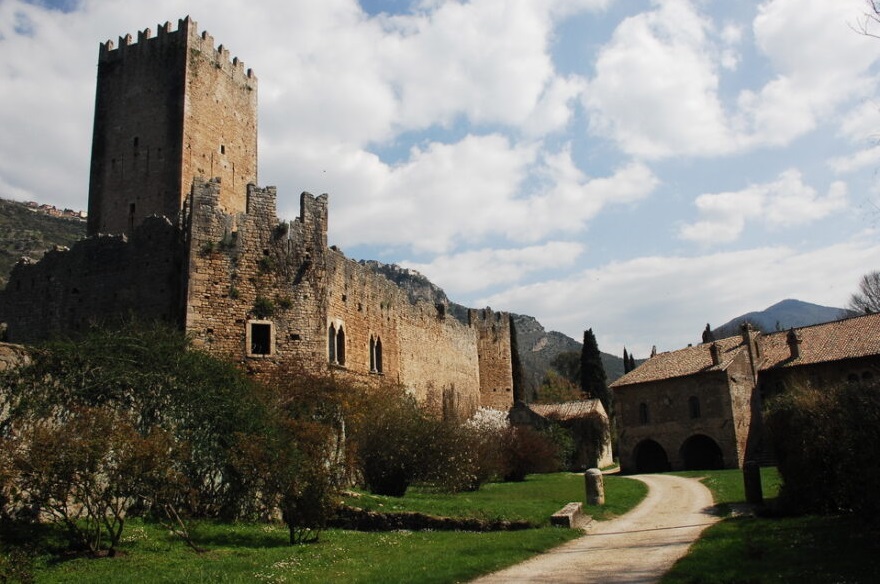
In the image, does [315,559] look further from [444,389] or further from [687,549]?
[444,389]

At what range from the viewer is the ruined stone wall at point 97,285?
72.7ft

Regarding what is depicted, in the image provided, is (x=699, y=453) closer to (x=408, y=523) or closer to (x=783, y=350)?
(x=783, y=350)

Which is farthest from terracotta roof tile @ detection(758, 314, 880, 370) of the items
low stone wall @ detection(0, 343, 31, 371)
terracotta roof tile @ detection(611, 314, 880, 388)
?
low stone wall @ detection(0, 343, 31, 371)

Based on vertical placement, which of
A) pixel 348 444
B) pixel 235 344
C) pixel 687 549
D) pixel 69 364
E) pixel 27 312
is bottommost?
pixel 687 549

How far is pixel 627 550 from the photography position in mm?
13562

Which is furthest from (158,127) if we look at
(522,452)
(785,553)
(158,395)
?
(785,553)

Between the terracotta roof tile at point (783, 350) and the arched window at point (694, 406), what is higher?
the terracotta roof tile at point (783, 350)

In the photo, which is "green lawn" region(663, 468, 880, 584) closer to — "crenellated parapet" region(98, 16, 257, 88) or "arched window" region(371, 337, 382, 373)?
"arched window" region(371, 337, 382, 373)

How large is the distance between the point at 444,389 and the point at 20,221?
49443 mm

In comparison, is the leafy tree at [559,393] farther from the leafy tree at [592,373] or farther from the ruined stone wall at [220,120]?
the ruined stone wall at [220,120]

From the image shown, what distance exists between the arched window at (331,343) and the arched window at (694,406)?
25127mm

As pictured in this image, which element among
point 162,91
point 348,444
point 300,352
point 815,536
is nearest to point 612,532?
point 815,536

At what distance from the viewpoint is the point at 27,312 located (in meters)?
24.2

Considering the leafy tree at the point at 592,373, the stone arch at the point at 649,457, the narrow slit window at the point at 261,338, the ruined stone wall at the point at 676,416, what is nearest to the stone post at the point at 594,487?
the narrow slit window at the point at 261,338
